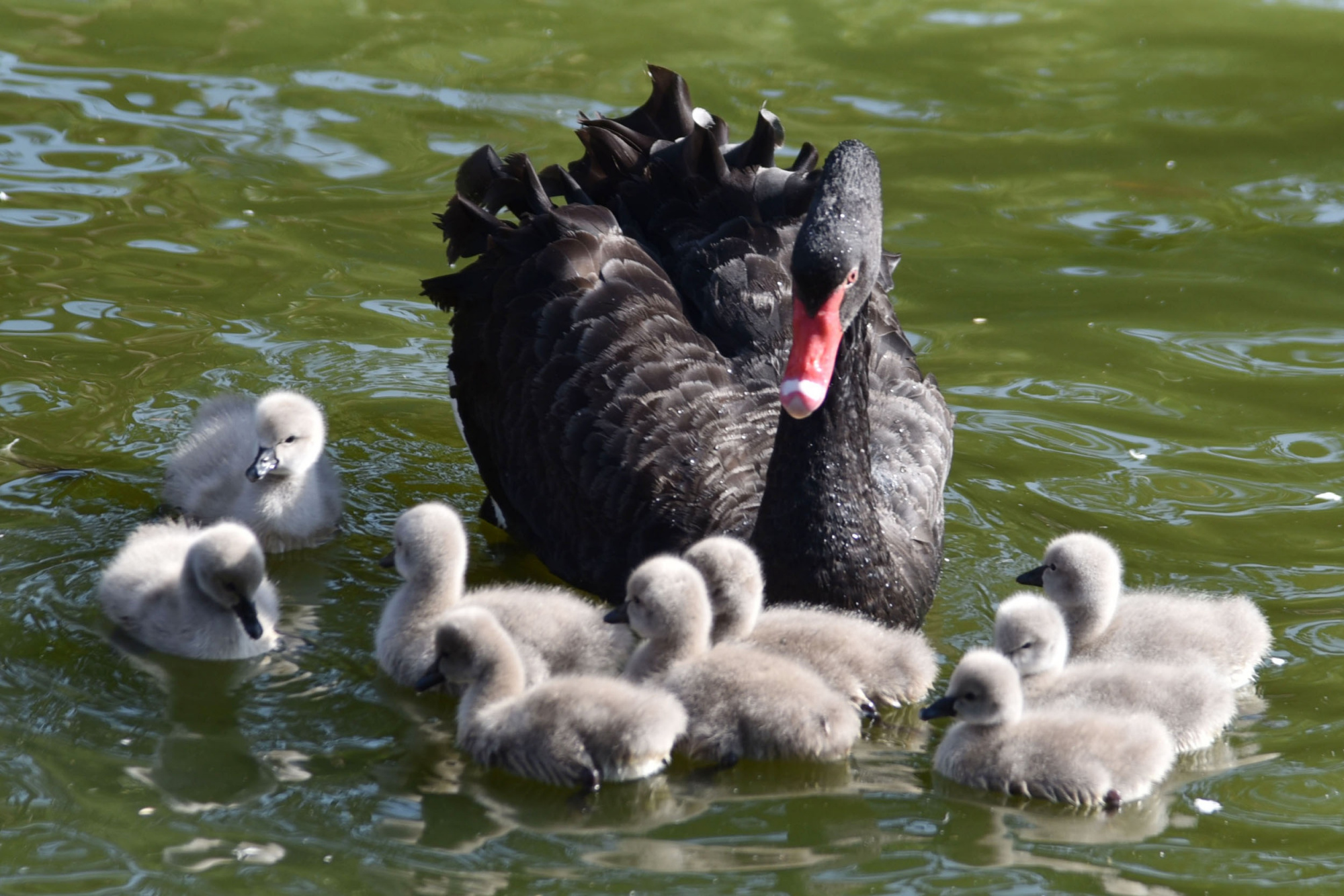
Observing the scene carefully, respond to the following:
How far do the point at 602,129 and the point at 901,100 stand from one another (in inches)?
161

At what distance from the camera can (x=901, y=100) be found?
33.9ft

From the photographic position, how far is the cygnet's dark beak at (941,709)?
4.48 metres

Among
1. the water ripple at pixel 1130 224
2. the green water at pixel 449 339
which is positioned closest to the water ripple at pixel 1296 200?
the green water at pixel 449 339

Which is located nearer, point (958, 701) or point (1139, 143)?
point (958, 701)

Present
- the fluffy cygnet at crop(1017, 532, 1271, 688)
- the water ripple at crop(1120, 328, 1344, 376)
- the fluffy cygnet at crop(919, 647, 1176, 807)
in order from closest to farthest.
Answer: the fluffy cygnet at crop(919, 647, 1176, 807), the fluffy cygnet at crop(1017, 532, 1271, 688), the water ripple at crop(1120, 328, 1344, 376)

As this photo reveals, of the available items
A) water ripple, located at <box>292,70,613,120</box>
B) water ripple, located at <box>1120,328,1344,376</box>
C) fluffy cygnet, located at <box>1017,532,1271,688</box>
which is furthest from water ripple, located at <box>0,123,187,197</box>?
fluffy cygnet, located at <box>1017,532,1271,688</box>

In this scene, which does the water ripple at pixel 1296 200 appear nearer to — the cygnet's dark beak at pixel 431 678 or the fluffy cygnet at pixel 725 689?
the fluffy cygnet at pixel 725 689

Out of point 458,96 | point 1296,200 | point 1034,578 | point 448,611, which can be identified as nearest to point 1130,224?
point 1296,200

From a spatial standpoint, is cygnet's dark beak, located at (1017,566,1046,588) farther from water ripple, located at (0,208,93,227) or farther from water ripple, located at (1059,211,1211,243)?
water ripple, located at (0,208,93,227)

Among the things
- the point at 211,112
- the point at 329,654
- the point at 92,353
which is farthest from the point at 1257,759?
the point at 211,112

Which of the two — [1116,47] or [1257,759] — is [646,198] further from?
[1116,47]

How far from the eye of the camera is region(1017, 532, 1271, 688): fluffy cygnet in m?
5.02

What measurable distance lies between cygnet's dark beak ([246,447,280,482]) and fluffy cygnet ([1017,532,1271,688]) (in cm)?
253

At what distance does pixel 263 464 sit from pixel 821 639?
2051mm
